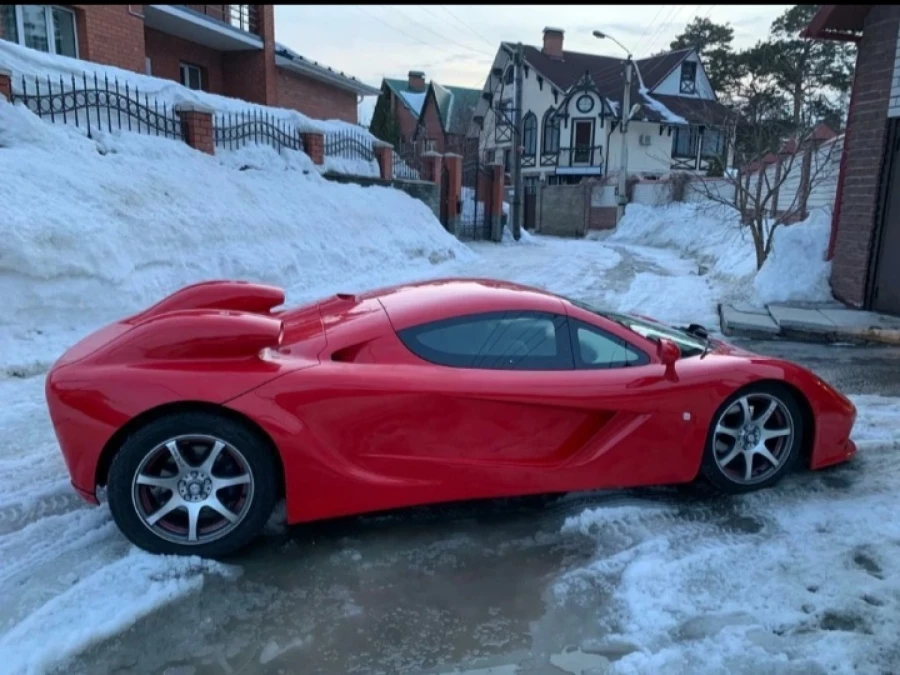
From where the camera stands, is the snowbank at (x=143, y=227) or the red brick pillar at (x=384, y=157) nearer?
the snowbank at (x=143, y=227)

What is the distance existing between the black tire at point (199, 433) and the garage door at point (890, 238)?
900cm

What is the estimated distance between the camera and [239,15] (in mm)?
19109

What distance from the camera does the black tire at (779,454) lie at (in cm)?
378

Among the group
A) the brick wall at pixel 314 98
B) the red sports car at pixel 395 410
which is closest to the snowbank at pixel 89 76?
the brick wall at pixel 314 98

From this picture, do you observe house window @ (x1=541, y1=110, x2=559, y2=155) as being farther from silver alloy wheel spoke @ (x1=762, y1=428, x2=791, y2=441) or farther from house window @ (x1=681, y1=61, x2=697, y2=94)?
silver alloy wheel spoke @ (x1=762, y1=428, x2=791, y2=441)

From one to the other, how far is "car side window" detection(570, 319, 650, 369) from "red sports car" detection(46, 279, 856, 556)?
1 centimetres

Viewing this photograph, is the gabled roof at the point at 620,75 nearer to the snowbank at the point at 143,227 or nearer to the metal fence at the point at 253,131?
the metal fence at the point at 253,131

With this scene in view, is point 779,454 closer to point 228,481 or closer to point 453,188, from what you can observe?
point 228,481

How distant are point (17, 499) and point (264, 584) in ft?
5.58

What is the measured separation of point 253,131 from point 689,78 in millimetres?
37848

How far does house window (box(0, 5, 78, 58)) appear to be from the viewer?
13016mm

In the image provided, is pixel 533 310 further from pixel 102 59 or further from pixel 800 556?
pixel 102 59

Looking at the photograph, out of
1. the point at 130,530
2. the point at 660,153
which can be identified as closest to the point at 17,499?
the point at 130,530

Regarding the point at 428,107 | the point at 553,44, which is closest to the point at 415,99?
the point at 428,107
